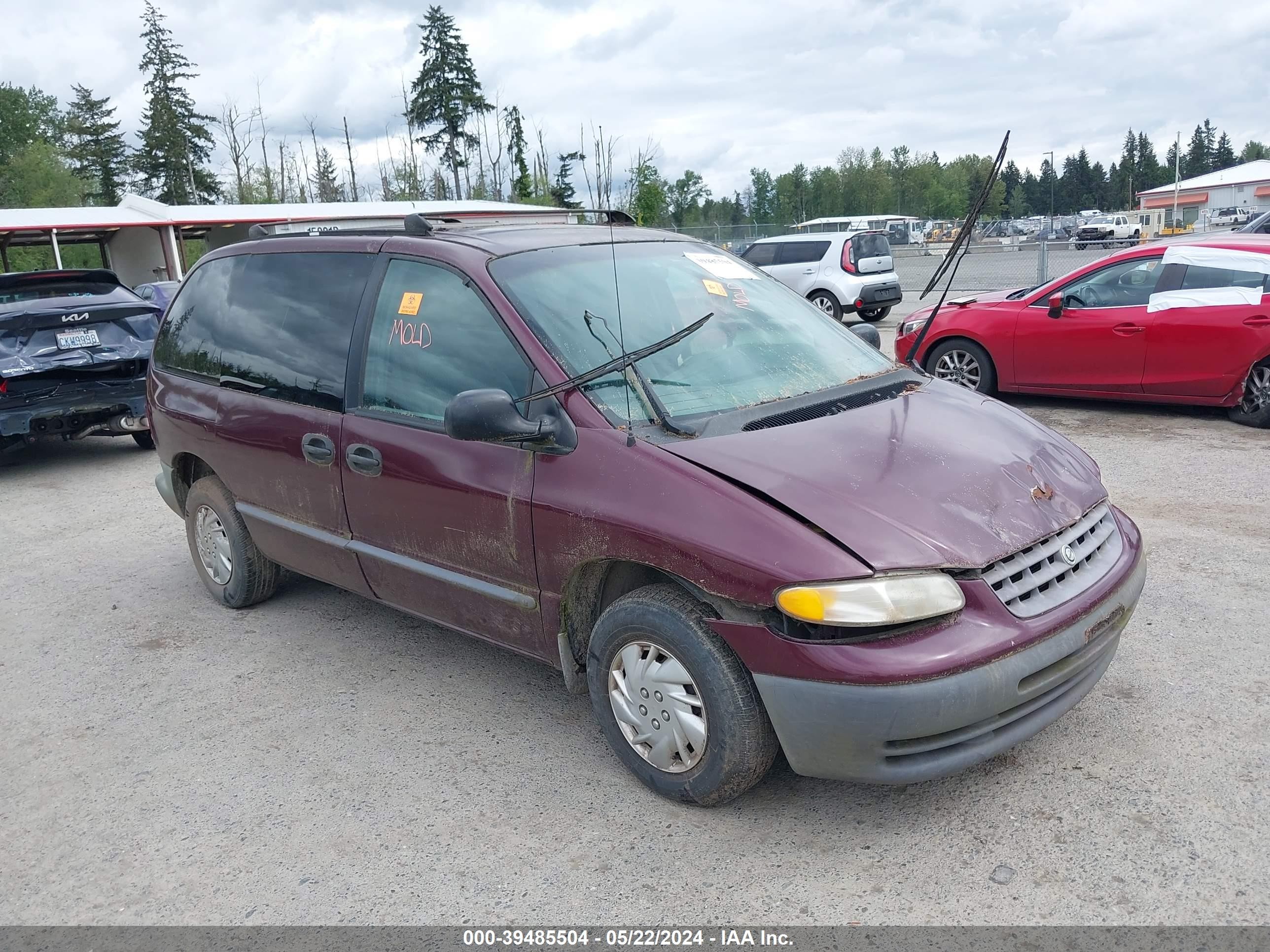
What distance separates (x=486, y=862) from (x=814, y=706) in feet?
3.60

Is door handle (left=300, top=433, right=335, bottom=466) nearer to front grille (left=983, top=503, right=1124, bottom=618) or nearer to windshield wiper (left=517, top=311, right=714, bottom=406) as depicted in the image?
windshield wiper (left=517, top=311, right=714, bottom=406)

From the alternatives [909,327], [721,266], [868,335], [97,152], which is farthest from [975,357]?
[97,152]

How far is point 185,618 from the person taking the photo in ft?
17.1

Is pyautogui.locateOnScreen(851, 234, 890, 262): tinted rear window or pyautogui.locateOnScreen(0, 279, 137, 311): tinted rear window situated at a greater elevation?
pyautogui.locateOnScreen(0, 279, 137, 311): tinted rear window

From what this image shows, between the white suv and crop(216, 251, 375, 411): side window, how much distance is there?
44.7 feet

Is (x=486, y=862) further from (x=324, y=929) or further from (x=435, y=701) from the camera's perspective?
(x=435, y=701)

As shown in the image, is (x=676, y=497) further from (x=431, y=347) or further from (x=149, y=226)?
(x=149, y=226)

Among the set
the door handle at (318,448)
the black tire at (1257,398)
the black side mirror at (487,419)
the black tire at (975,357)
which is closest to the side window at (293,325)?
the door handle at (318,448)


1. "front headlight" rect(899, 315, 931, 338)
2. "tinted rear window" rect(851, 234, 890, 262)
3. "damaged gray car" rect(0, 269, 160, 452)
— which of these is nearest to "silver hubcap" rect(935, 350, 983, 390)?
"front headlight" rect(899, 315, 931, 338)

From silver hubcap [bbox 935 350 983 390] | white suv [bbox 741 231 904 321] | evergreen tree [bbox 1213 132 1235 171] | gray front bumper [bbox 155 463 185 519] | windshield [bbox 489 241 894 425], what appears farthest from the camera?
evergreen tree [bbox 1213 132 1235 171]

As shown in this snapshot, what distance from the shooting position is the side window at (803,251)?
18.1m

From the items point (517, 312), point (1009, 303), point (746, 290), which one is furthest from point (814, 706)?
point (1009, 303)

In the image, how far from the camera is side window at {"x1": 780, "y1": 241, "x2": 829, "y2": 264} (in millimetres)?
18125

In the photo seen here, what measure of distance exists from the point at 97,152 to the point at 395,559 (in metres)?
70.3
